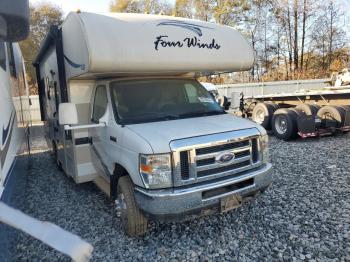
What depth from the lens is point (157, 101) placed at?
15.8ft

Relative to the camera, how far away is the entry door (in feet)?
15.6

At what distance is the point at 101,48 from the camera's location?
4031 mm

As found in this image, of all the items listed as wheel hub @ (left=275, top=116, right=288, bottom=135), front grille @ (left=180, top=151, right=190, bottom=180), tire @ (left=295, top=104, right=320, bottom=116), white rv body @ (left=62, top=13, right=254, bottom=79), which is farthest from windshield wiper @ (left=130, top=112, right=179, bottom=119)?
tire @ (left=295, top=104, right=320, bottom=116)

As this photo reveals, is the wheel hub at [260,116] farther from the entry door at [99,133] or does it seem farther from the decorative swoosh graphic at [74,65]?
the decorative swoosh graphic at [74,65]

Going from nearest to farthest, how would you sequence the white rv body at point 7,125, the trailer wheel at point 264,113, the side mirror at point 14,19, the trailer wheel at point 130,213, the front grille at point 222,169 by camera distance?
the side mirror at point 14,19
the white rv body at point 7,125
the front grille at point 222,169
the trailer wheel at point 130,213
the trailer wheel at point 264,113

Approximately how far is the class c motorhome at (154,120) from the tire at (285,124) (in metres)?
5.15

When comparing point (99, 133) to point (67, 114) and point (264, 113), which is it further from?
point (264, 113)

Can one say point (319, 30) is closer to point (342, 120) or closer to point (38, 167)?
point (342, 120)

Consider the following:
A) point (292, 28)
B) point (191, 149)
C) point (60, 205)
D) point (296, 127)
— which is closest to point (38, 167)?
point (60, 205)

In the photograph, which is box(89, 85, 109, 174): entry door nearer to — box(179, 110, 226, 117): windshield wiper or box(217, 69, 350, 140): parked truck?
box(179, 110, 226, 117): windshield wiper

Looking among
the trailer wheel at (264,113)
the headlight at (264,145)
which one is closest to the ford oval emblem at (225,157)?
the headlight at (264,145)

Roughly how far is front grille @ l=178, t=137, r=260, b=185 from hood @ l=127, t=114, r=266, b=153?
195 mm

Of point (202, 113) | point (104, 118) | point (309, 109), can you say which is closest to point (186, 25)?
point (202, 113)

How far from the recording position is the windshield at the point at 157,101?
454cm
